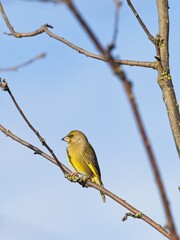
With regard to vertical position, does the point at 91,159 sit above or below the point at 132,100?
above

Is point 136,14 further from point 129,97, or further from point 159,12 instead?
point 129,97

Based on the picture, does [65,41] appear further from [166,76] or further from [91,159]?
[91,159]

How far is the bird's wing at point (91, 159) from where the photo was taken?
9.07m

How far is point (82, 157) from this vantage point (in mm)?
9422

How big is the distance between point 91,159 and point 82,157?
166 mm

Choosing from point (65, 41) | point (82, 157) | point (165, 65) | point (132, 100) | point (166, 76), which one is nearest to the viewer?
point (132, 100)

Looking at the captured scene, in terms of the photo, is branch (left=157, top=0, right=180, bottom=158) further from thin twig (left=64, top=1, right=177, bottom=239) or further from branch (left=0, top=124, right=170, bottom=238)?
thin twig (left=64, top=1, right=177, bottom=239)

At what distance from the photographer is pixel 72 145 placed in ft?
32.3

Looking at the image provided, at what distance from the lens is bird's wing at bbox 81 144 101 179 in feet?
29.8

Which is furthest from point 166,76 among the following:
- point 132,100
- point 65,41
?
point 132,100

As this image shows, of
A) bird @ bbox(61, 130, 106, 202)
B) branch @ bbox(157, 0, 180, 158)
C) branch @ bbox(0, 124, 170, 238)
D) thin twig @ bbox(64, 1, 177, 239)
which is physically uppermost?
bird @ bbox(61, 130, 106, 202)

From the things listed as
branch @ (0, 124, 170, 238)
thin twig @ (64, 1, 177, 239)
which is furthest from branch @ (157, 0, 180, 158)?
thin twig @ (64, 1, 177, 239)

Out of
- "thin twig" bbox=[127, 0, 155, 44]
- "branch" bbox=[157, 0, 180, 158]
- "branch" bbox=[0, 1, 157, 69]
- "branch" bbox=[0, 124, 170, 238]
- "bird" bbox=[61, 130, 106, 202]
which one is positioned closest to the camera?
"branch" bbox=[0, 124, 170, 238]

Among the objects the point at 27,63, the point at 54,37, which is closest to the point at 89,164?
the point at 54,37
